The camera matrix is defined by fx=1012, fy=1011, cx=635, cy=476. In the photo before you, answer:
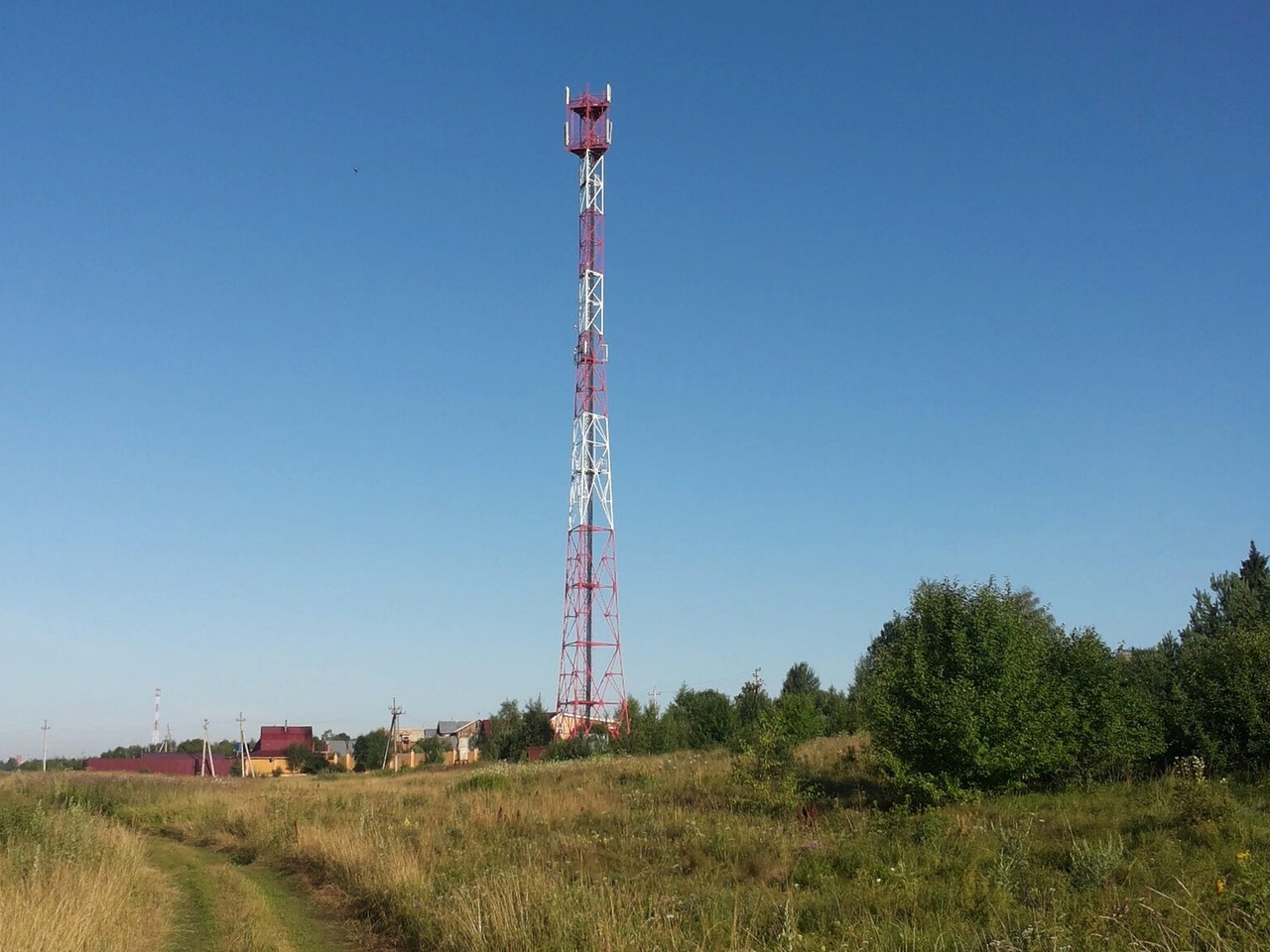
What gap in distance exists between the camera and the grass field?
10398mm

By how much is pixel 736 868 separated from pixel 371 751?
302 ft

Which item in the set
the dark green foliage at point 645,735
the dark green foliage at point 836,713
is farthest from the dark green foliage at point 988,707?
the dark green foliage at point 645,735

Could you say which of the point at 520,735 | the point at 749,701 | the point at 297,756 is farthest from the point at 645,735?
the point at 297,756

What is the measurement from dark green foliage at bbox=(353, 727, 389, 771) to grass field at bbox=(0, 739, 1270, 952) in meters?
73.8

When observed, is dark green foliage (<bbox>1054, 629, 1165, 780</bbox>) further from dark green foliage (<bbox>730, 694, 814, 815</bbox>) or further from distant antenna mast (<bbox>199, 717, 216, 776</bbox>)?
distant antenna mast (<bbox>199, 717, 216, 776</bbox>)

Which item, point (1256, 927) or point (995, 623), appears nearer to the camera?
point (1256, 927)

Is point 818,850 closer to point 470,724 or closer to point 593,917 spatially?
point 593,917

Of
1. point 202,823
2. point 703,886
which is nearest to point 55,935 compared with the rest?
point 703,886

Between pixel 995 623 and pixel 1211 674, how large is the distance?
8.31m

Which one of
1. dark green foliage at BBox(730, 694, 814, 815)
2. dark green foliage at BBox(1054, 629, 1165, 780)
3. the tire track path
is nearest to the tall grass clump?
the tire track path

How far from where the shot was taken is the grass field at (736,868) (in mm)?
10398

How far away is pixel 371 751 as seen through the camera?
101375 millimetres

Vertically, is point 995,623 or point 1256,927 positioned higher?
point 995,623

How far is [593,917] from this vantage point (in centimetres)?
1096
